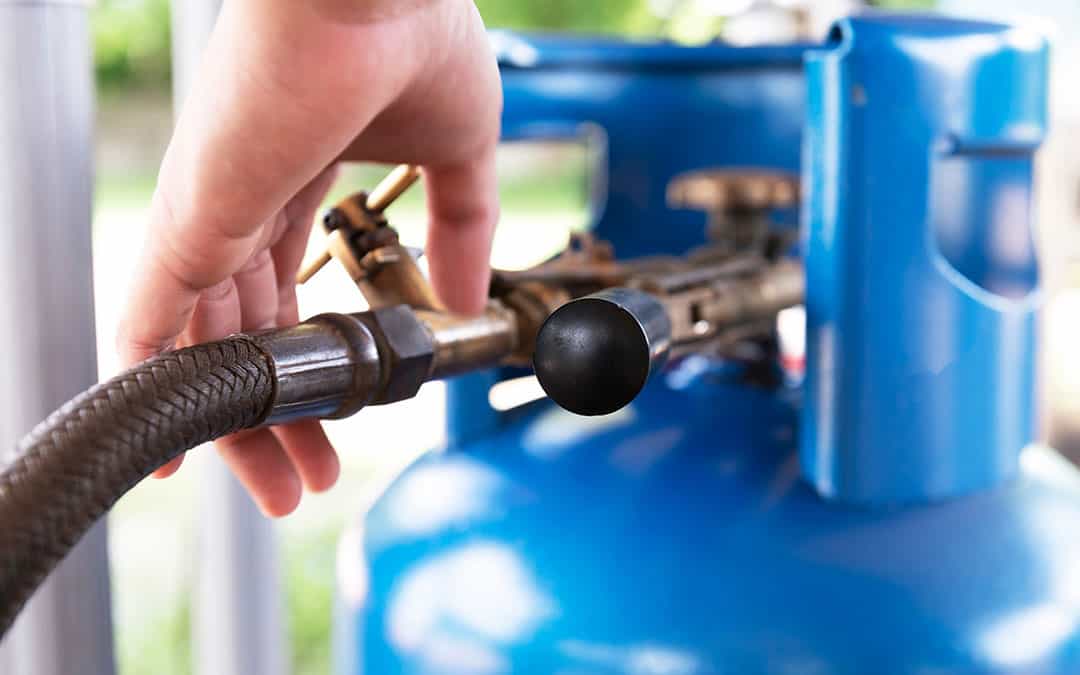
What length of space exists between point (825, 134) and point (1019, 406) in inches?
6.8

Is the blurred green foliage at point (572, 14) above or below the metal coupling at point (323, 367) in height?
above

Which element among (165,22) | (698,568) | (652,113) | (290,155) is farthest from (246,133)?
(165,22)

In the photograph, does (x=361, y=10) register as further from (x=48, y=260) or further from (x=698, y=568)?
(x=698, y=568)

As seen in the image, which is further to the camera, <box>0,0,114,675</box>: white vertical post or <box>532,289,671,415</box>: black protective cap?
<box>0,0,114,675</box>: white vertical post

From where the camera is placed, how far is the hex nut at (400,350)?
1.16 ft

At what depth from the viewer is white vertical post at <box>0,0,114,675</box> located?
390mm

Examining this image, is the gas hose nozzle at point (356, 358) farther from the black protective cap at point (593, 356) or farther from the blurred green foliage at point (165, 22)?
the blurred green foliage at point (165, 22)

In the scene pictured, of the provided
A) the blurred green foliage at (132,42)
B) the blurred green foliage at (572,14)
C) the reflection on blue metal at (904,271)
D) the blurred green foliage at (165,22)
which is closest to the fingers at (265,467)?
the reflection on blue metal at (904,271)

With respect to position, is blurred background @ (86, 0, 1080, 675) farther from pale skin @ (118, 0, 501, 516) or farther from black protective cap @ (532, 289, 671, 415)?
black protective cap @ (532, 289, 671, 415)

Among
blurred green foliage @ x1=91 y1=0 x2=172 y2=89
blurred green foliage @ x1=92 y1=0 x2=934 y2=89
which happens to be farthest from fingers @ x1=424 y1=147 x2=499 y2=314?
blurred green foliage @ x1=91 y1=0 x2=172 y2=89

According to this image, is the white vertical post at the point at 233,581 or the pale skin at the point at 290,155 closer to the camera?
the pale skin at the point at 290,155

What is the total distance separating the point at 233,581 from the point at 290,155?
508 mm

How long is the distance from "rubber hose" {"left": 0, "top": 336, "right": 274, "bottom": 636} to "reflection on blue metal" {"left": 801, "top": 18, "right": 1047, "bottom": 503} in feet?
0.97

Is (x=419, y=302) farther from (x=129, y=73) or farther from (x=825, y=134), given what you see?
(x=129, y=73)
